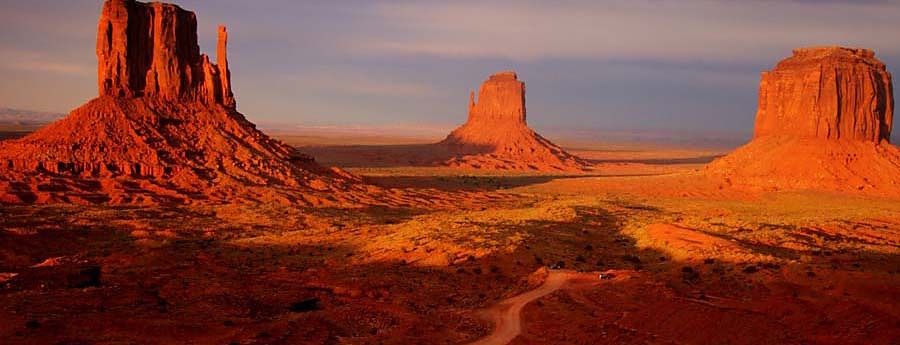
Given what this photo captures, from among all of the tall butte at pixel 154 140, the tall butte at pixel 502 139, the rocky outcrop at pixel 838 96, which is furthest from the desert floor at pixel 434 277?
the tall butte at pixel 502 139

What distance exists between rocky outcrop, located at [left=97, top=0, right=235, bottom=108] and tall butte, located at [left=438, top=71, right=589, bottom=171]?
59004 millimetres

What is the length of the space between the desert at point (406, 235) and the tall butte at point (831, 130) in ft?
0.70

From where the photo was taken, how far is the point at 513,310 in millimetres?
18828

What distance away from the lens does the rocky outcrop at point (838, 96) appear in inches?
2304

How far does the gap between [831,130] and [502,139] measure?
6314 cm

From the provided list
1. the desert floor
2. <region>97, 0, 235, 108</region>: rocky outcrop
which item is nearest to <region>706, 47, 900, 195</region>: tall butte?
the desert floor

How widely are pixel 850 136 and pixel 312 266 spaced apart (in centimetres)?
5643

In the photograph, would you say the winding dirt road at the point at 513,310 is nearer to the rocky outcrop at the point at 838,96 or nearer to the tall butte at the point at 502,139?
the rocky outcrop at the point at 838,96

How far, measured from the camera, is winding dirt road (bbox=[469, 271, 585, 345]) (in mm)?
16078

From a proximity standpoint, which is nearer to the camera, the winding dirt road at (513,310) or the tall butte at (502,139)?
the winding dirt road at (513,310)

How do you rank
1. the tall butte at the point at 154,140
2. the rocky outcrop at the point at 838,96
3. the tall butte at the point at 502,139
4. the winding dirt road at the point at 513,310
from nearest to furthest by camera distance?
the winding dirt road at the point at 513,310 → the tall butte at the point at 154,140 → the rocky outcrop at the point at 838,96 → the tall butte at the point at 502,139

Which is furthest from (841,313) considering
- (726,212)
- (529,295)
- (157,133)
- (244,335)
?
(157,133)

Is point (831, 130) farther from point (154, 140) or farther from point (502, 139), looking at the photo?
point (502, 139)

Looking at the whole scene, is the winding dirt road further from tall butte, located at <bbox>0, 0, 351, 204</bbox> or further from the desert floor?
tall butte, located at <bbox>0, 0, 351, 204</bbox>
